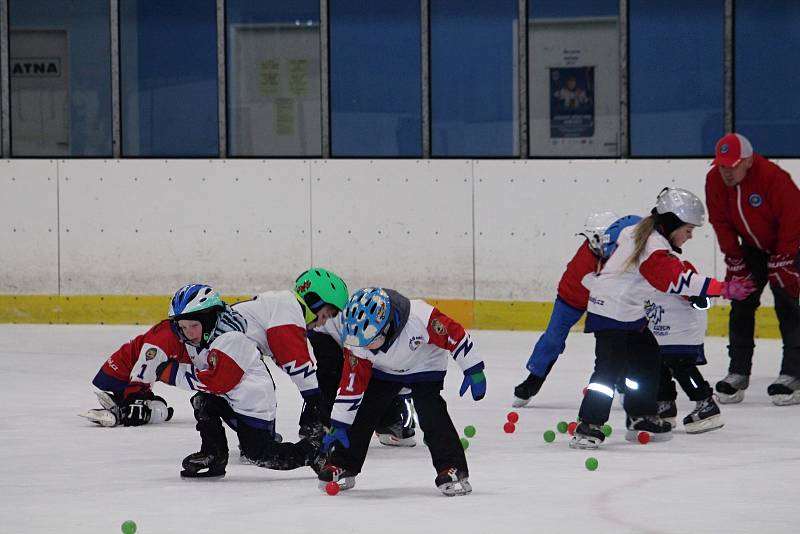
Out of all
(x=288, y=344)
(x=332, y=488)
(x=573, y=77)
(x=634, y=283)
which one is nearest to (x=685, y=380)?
(x=634, y=283)

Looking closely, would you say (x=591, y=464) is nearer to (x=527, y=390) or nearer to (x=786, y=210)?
(x=527, y=390)

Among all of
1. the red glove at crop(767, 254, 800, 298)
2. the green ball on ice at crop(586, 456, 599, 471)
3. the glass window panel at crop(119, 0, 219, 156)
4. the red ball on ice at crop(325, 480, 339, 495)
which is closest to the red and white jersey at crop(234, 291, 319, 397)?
the red ball on ice at crop(325, 480, 339, 495)

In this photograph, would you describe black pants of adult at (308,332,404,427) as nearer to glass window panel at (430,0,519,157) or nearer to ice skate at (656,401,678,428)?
ice skate at (656,401,678,428)

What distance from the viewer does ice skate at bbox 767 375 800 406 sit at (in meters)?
7.73

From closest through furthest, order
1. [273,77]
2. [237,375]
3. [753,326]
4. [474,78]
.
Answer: [237,375] → [753,326] → [474,78] → [273,77]

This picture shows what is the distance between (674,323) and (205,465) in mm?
2385

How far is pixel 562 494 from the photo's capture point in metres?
5.35

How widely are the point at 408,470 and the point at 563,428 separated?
1.16 meters

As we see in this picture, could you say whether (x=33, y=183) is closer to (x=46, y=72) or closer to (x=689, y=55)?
(x=46, y=72)

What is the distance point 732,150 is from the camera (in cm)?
768

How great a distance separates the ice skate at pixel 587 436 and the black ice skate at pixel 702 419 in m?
0.59

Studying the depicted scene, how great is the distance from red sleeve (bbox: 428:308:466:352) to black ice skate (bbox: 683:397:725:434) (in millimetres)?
1866

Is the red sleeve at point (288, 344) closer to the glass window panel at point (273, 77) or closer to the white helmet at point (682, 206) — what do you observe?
the white helmet at point (682, 206)

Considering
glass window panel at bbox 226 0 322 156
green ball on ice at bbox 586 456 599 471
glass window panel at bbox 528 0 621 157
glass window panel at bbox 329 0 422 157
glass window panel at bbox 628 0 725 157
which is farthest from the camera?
glass window panel at bbox 226 0 322 156
